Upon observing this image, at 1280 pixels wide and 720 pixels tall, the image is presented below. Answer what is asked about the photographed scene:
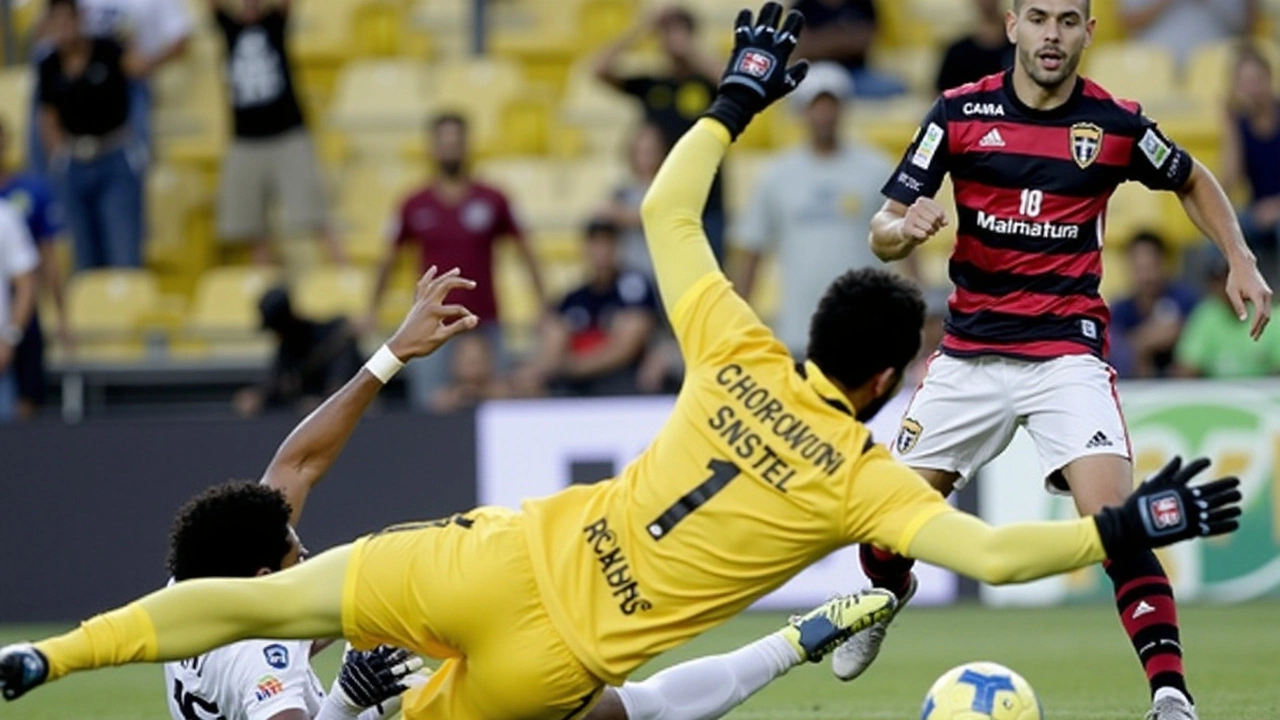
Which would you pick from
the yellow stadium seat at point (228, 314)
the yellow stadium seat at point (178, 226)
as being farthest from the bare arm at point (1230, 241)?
the yellow stadium seat at point (178, 226)

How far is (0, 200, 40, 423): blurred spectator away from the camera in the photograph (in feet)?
46.4

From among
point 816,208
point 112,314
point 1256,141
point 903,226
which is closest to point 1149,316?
point 1256,141

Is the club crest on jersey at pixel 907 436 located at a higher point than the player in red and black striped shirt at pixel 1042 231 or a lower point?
lower

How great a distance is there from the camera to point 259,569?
680 cm

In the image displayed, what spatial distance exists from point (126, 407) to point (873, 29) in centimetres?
576

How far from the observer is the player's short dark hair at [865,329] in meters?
5.94

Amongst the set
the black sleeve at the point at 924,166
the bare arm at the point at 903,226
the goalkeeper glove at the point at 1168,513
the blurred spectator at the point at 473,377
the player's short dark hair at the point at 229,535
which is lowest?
the blurred spectator at the point at 473,377

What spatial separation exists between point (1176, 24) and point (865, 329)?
11704 millimetres

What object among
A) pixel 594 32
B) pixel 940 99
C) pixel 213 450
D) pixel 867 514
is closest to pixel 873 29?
pixel 594 32

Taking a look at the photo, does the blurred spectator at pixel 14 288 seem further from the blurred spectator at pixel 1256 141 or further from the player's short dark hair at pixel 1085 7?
the player's short dark hair at pixel 1085 7

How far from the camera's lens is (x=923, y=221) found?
6.85 metres

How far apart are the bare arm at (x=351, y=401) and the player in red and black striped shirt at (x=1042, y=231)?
143 centimetres

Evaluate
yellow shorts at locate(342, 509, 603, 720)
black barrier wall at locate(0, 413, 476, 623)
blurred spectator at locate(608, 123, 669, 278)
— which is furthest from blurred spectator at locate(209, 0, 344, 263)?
yellow shorts at locate(342, 509, 603, 720)

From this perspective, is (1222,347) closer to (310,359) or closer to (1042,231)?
(310,359)
